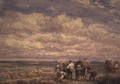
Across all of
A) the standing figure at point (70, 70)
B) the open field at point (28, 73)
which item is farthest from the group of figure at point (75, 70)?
the open field at point (28, 73)

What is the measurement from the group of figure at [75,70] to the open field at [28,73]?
0.20 metres

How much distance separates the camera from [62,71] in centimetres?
1234

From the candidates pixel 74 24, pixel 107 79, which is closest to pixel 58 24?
pixel 74 24

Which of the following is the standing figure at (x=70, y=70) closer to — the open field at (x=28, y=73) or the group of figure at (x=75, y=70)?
the group of figure at (x=75, y=70)

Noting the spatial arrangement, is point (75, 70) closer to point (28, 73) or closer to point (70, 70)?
point (70, 70)

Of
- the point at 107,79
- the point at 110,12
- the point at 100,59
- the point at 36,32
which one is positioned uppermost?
the point at 110,12

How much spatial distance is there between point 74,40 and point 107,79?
198cm

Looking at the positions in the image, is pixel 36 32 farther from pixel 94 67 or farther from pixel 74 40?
pixel 94 67

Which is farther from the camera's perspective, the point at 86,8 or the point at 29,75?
the point at 86,8

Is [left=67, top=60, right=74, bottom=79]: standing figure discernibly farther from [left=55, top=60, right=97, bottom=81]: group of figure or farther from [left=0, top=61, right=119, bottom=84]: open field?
[left=0, top=61, right=119, bottom=84]: open field

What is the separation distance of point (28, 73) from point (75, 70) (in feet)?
5.94

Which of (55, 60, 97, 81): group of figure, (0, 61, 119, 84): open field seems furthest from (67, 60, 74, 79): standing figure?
(0, 61, 119, 84): open field

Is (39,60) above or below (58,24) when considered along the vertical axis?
below

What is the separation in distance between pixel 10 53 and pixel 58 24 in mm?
2200
